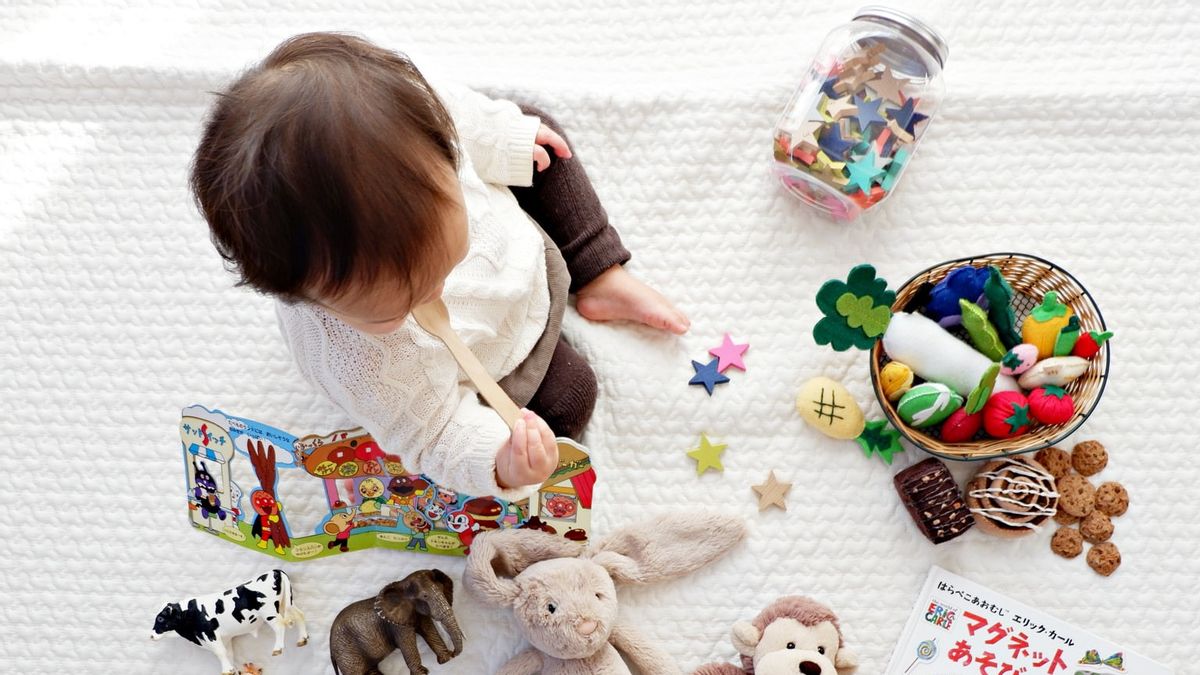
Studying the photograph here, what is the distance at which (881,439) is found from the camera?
0.96 metres

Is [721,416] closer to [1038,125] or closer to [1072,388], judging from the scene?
[1072,388]

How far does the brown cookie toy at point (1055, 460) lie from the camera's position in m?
0.96

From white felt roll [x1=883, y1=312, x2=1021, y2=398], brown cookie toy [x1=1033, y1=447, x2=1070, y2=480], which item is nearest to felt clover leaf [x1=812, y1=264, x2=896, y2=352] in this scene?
white felt roll [x1=883, y1=312, x2=1021, y2=398]

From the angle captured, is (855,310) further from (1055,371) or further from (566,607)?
(566,607)

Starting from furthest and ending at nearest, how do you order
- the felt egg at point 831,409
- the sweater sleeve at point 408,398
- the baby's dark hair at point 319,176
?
the felt egg at point 831,409
the sweater sleeve at point 408,398
the baby's dark hair at point 319,176

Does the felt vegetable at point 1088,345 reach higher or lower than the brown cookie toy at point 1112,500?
higher

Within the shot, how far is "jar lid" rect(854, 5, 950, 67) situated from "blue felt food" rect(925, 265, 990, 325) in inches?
8.9

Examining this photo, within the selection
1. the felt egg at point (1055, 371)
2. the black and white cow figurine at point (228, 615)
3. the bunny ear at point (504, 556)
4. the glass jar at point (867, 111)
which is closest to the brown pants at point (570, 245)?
the bunny ear at point (504, 556)

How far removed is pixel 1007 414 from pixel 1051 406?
42mm

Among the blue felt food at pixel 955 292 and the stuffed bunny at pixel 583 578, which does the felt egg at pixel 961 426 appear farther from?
the stuffed bunny at pixel 583 578

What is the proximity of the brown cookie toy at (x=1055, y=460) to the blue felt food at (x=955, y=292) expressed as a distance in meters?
0.17

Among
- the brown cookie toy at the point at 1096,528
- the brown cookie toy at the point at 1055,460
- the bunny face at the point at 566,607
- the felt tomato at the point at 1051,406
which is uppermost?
the felt tomato at the point at 1051,406

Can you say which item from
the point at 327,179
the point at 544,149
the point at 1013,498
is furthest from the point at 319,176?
the point at 1013,498

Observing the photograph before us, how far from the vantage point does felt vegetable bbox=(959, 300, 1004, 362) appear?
0.90 m
